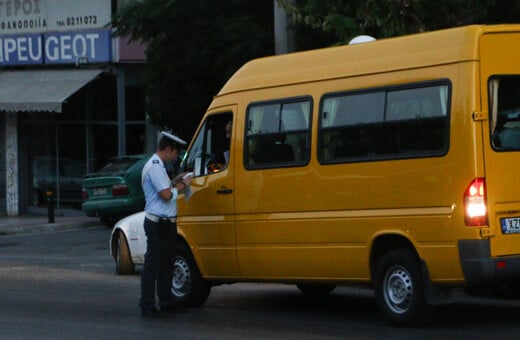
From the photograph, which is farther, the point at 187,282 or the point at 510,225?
the point at 187,282

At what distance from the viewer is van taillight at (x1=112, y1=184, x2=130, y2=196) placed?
84.1 ft

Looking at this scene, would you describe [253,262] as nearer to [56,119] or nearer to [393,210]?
[393,210]

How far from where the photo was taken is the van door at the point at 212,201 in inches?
499

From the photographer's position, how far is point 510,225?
33.9 feet

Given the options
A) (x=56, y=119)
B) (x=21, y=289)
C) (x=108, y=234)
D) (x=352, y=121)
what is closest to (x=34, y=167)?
(x=56, y=119)

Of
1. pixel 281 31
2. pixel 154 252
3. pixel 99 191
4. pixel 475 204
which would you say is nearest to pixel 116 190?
pixel 99 191

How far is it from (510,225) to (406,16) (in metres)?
5.62

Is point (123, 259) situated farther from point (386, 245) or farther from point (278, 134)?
point (386, 245)

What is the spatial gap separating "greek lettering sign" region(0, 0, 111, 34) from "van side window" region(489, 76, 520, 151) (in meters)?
20.3

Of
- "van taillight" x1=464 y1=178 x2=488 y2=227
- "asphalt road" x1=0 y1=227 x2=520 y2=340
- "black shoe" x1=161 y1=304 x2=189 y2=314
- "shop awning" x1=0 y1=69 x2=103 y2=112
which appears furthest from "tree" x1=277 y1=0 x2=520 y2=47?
"shop awning" x1=0 y1=69 x2=103 y2=112

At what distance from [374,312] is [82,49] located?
19023 mm

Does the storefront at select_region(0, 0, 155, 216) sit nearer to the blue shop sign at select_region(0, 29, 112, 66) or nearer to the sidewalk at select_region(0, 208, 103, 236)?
the blue shop sign at select_region(0, 29, 112, 66)

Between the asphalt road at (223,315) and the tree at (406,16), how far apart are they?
327 cm

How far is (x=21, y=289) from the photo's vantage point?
Result: 15477mm
